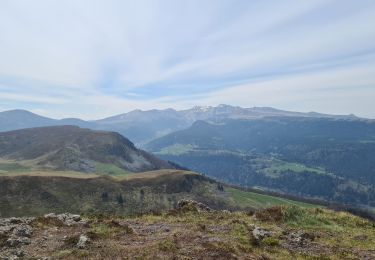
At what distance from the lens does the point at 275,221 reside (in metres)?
37.1

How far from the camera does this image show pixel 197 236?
29.3 m

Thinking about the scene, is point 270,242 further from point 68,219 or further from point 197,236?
A: point 68,219

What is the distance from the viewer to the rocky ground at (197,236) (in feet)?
83.2

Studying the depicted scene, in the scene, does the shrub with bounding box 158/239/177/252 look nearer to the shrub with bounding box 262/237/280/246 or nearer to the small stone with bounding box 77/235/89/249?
the small stone with bounding box 77/235/89/249

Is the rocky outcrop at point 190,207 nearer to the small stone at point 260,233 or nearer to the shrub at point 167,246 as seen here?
the small stone at point 260,233

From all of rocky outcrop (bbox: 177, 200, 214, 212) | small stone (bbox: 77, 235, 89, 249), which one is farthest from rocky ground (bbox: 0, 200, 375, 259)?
rocky outcrop (bbox: 177, 200, 214, 212)

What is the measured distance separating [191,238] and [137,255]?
5.60 metres

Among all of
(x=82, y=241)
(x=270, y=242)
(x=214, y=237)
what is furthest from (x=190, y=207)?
(x=82, y=241)

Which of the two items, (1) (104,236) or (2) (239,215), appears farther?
(2) (239,215)

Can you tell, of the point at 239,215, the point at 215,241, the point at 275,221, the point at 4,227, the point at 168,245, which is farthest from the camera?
the point at 239,215

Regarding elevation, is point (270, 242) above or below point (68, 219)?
above

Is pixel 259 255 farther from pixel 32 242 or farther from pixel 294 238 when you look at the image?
pixel 32 242

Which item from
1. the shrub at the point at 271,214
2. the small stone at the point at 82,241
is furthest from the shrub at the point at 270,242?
the small stone at the point at 82,241

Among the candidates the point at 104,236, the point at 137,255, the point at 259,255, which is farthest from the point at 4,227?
the point at 259,255
